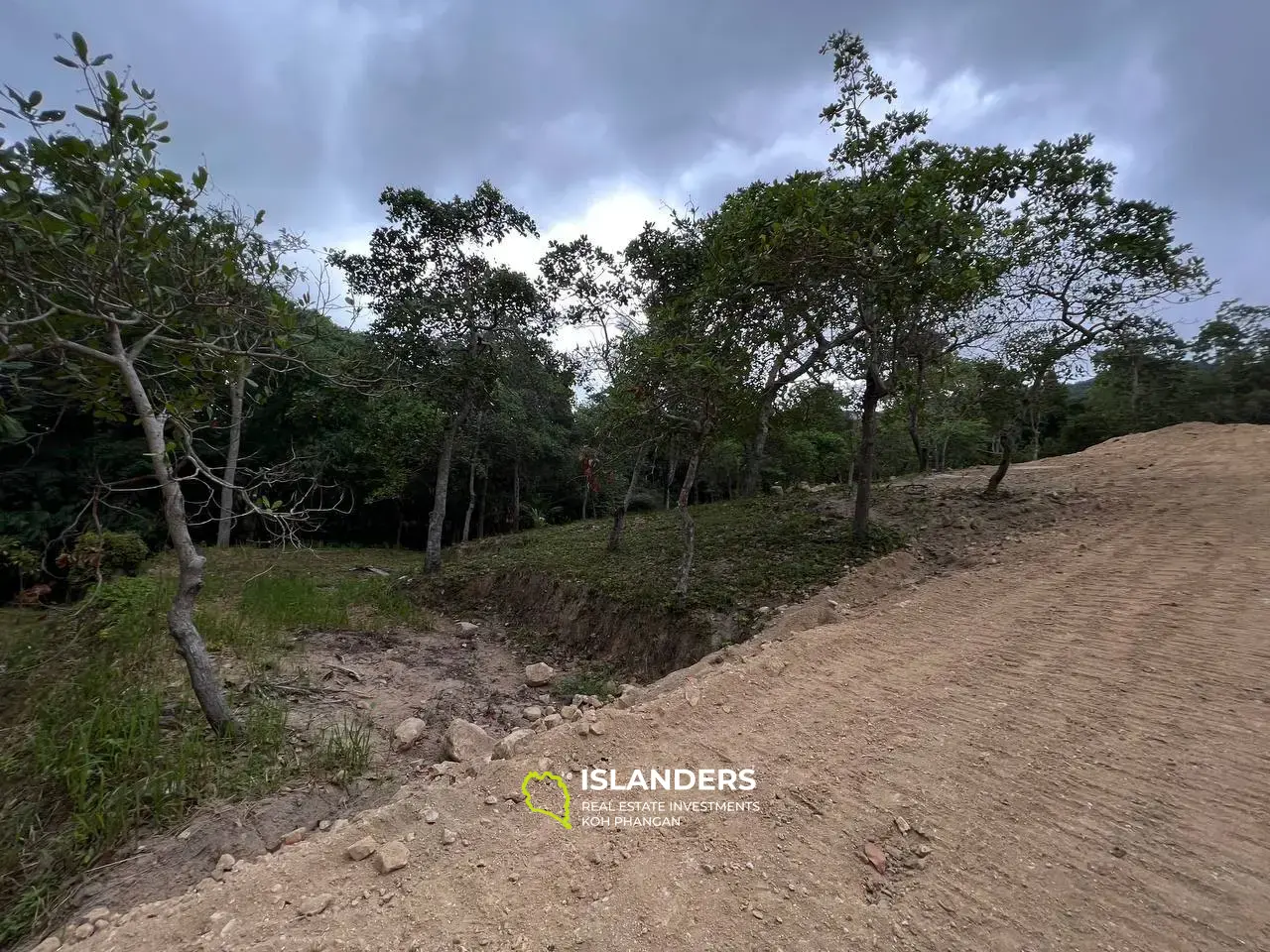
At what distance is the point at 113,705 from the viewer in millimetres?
3191

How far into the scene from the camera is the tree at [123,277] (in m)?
2.53

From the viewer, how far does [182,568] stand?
3.31m

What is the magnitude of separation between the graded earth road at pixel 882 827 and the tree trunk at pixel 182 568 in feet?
4.50

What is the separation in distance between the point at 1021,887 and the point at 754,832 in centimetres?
92

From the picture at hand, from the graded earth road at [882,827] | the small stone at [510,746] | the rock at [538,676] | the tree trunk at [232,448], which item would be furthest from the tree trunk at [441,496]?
the graded earth road at [882,827]

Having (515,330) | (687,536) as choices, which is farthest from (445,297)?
(687,536)

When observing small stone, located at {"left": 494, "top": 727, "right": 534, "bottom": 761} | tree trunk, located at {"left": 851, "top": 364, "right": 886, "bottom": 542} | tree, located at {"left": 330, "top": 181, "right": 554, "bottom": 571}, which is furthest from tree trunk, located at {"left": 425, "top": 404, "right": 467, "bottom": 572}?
small stone, located at {"left": 494, "top": 727, "right": 534, "bottom": 761}

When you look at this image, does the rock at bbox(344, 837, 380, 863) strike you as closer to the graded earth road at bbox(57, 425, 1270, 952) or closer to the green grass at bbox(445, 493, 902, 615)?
the graded earth road at bbox(57, 425, 1270, 952)

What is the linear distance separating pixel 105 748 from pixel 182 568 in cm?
101

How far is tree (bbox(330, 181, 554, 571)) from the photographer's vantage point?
914 cm

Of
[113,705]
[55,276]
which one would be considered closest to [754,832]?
[113,705]

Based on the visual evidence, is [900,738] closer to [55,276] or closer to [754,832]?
[754,832]

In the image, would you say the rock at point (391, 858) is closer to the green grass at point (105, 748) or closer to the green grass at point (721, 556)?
the green grass at point (105, 748)

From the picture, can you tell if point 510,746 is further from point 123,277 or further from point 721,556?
point 721,556
